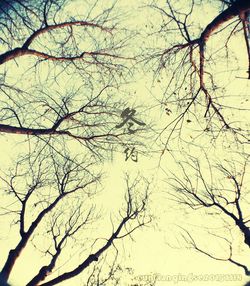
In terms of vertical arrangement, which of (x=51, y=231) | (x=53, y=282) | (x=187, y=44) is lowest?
(x=53, y=282)

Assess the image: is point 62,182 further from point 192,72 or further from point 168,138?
point 192,72

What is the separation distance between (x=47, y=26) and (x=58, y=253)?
499 cm

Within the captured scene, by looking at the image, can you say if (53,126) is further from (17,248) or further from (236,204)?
(236,204)

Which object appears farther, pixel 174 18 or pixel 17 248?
pixel 17 248

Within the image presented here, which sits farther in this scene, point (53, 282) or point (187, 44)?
point (53, 282)

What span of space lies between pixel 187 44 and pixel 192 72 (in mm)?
439

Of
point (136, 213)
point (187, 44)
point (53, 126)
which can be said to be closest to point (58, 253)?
point (136, 213)

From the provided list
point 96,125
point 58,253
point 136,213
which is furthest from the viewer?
point 136,213

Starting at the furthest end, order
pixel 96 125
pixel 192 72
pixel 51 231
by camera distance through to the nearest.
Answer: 1. pixel 51 231
2. pixel 96 125
3. pixel 192 72

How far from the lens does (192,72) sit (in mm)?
4242

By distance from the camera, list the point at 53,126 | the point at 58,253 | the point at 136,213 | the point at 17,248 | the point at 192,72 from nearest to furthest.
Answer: the point at 192,72, the point at 53,126, the point at 17,248, the point at 58,253, the point at 136,213

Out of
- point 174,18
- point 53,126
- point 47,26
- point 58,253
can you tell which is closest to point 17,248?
point 58,253

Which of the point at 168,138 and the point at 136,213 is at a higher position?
the point at 136,213

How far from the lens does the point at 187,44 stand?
407cm
